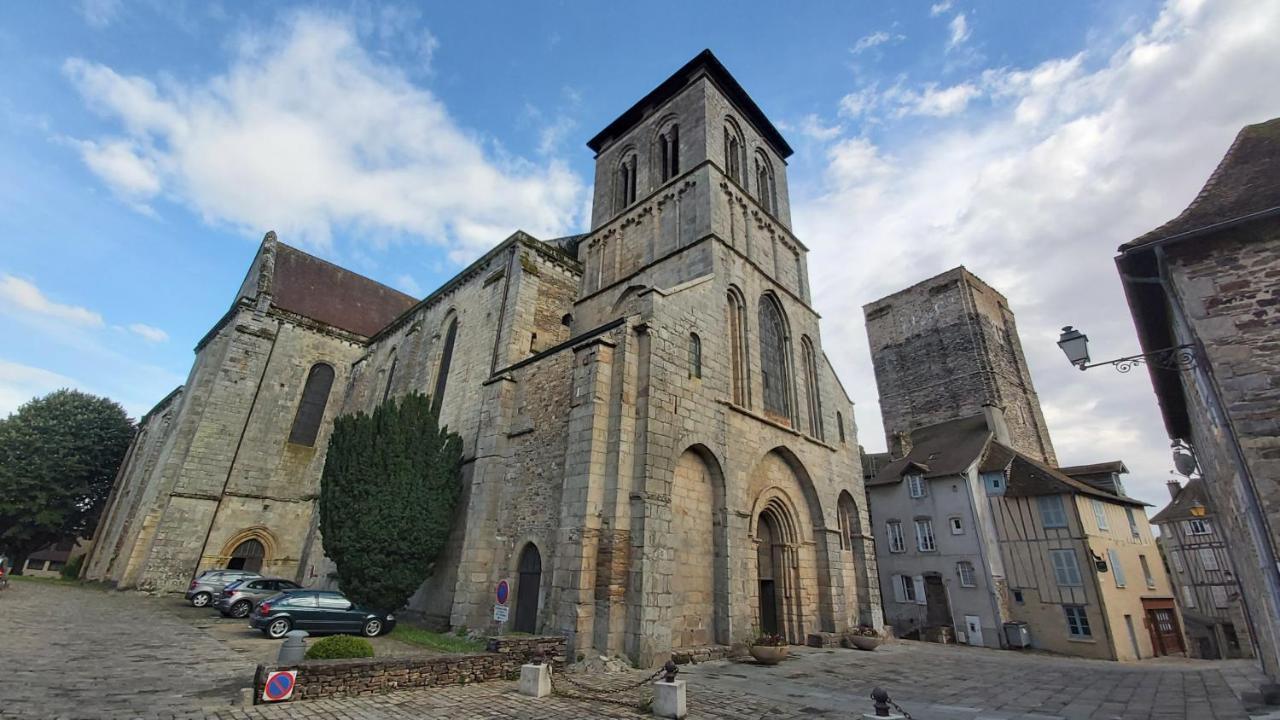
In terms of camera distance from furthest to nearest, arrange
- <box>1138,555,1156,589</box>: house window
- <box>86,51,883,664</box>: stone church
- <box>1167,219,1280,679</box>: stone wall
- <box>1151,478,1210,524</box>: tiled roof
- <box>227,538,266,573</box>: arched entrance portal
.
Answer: <box>1151,478,1210,524</box>: tiled roof → <box>227,538,266,573</box>: arched entrance portal → <box>1138,555,1156,589</box>: house window → <box>86,51,883,664</box>: stone church → <box>1167,219,1280,679</box>: stone wall

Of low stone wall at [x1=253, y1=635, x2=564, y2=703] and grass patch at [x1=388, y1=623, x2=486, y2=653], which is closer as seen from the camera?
low stone wall at [x1=253, y1=635, x2=564, y2=703]

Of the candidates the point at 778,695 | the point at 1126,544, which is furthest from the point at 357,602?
the point at 1126,544

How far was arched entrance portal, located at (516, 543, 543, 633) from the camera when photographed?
11.9 m

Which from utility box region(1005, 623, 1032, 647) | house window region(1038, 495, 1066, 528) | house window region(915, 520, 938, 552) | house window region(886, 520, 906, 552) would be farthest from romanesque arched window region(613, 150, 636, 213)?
utility box region(1005, 623, 1032, 647)

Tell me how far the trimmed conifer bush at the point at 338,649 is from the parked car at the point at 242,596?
8887 millimetres

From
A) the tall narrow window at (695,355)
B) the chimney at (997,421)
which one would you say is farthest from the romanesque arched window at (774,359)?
the chimney at (997,421)

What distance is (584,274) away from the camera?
1936cm

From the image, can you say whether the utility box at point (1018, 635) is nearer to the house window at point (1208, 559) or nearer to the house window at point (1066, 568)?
the house window at point (1066, 568)

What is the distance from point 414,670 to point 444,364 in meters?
13.4

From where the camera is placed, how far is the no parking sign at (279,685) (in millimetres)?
6578

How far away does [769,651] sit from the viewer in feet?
35.0

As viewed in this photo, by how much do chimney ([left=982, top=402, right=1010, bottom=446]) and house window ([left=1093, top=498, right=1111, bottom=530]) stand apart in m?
4.74

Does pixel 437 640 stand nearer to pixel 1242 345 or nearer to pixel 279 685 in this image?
pixel 279 685

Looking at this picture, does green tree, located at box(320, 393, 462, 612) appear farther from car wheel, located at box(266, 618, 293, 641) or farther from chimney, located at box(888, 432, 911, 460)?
chimney, located at box(888, 432, 911, 460)
